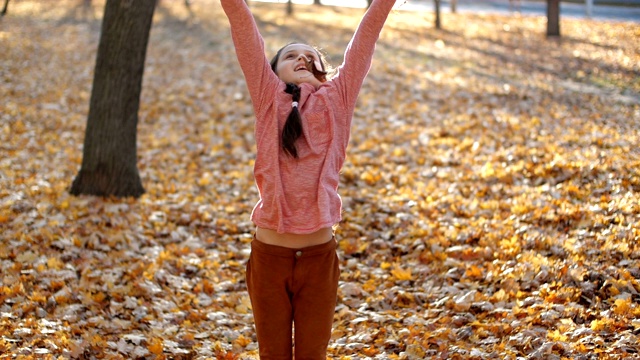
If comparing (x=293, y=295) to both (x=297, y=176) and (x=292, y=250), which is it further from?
(x=297, y=176)

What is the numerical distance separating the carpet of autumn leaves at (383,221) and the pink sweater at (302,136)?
1.67 m

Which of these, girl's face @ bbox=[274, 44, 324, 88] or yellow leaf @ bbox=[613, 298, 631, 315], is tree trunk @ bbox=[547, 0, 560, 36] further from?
girl's face @ bbox=[274, 44, 324, 88]

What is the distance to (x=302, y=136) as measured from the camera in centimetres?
324

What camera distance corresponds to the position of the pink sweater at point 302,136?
3.24m

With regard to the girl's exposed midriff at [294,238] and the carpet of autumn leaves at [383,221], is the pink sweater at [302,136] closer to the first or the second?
the girl's exposed midriff at [294,238]

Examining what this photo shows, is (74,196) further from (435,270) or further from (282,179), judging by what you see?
(282,179)

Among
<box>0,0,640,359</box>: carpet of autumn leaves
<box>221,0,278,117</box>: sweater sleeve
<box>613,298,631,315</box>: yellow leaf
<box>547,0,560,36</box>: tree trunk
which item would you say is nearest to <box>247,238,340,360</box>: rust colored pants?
<box>221,0,278,117</box>: sweater sleeve

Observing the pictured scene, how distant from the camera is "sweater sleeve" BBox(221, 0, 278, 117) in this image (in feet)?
10.7

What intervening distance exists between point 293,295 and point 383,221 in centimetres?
377

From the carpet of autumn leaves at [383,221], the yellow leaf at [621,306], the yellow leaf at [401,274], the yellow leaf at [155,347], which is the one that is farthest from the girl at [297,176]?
the yellow leaf at [401,274]

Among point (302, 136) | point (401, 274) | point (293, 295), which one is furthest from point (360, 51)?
point (401, 274)

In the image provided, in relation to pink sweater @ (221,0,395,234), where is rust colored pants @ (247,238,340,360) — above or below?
below

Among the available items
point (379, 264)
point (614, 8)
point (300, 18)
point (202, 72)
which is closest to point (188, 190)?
point (379, 264)

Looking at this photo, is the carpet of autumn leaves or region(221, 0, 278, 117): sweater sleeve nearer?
region(221, 0, 278, 117): sweater sleeve
